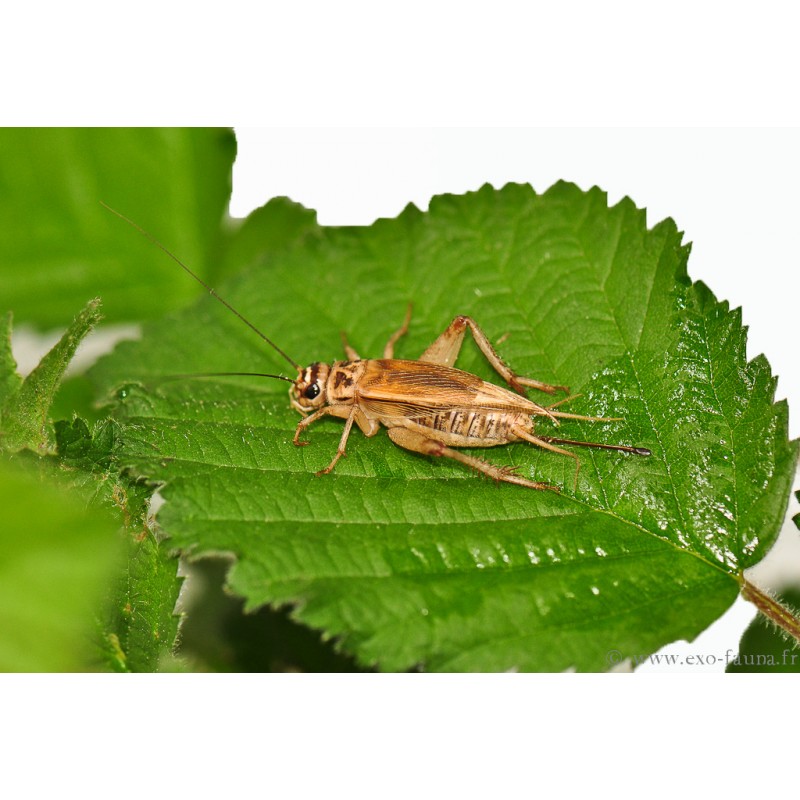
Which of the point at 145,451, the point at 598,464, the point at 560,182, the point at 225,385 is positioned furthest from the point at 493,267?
the point at 145,451

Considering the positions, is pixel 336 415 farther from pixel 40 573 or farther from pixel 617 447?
pixel 40 573

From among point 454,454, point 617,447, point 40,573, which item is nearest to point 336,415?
point 454,454

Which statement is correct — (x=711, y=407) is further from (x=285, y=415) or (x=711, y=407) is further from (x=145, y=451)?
(x=145, y=451)

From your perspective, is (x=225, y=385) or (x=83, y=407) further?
(x=83, y=407)

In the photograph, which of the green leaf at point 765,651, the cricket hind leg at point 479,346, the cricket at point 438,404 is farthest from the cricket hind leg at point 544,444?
the green leaf at point 765,651

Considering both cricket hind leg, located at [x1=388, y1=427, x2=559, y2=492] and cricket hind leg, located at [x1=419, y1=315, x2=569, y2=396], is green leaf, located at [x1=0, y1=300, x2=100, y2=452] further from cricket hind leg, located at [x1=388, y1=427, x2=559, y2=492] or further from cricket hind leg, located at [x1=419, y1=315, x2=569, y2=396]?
cricket hind leg, located at [x1=419, y1=315, x2=569, y2=396]
